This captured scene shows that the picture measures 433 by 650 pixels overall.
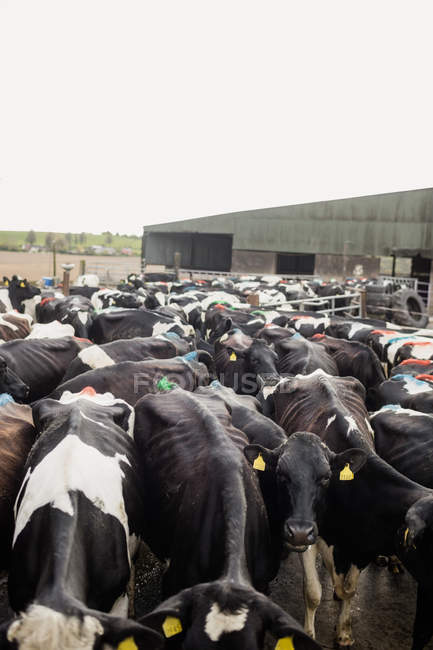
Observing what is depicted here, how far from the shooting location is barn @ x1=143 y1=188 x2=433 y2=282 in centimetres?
2323

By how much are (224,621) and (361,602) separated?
83.8 inches

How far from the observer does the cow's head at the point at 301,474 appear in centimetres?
310

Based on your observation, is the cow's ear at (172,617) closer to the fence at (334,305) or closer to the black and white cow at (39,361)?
the black and white cow at (39,361)

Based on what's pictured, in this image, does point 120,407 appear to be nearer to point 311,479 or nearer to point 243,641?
point 311,479

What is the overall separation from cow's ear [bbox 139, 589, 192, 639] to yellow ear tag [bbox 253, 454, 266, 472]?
3.90ft

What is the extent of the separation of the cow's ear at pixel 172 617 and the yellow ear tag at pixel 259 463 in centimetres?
119

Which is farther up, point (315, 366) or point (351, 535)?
point (315, 366)

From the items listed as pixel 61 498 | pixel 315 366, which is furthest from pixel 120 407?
pixel 315 366

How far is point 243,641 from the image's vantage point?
222cm

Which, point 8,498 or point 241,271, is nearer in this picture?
point 8,498

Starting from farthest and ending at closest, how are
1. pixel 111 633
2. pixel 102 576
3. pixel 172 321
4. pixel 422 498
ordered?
pixel 172 321, pixel 422 498, pixel 102 576, pixel 111 633

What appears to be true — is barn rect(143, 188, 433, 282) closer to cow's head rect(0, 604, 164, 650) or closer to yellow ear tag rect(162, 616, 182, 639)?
yellow ear tag rect(162, 616, 182, 639)

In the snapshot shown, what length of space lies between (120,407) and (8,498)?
3.58 feet

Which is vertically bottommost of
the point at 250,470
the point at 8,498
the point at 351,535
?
the point at 351,535
